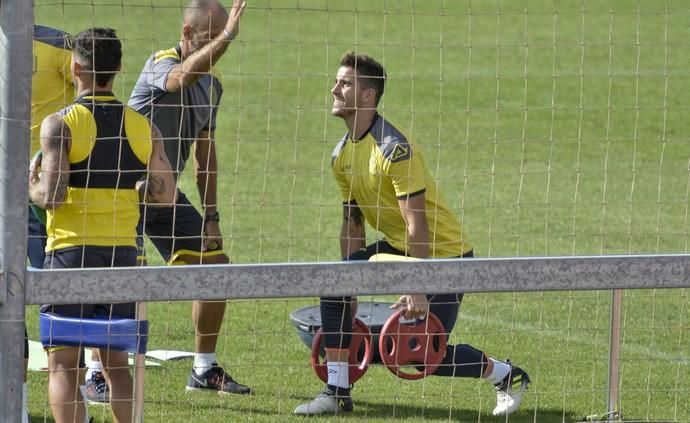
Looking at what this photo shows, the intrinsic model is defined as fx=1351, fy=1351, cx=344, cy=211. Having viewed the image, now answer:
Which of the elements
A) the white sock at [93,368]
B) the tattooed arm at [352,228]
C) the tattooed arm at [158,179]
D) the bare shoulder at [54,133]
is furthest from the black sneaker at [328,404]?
the bare shoulder at [54,133]

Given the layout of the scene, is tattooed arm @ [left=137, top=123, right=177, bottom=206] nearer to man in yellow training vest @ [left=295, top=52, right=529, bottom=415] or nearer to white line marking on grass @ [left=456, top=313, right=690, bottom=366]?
man in yellow training vest @ [left=295, top=52, right=529, bottom=415]

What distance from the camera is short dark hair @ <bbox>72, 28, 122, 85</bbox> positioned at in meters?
5.81

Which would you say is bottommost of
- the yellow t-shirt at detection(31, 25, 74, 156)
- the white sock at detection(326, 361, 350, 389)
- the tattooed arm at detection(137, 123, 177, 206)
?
the white sock at detection(326, 361, 350, 389)

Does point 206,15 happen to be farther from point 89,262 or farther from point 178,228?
point 89,262

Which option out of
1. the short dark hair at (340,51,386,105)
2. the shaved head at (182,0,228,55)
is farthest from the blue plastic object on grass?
the short dark hair at (340,51,386,105)

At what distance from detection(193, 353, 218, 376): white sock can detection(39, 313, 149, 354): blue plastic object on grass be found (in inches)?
76.2

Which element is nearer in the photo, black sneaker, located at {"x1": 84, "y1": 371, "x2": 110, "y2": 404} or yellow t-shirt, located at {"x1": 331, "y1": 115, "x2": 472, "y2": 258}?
yellow t-shirt, located at {"x1": 331, "y1": 115, "x2": 472, "y2": 258}

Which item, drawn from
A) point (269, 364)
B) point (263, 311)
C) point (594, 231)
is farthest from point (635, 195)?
point (269, 364)

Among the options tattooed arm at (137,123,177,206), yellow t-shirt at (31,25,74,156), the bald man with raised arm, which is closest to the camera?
tattooed arm at (137,123,177,206)

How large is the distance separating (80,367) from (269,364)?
2085 millimetres

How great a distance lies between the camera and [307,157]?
16656mm

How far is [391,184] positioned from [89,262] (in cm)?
181

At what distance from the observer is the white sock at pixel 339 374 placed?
705 cm

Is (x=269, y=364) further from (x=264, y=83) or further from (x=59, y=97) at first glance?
(x=264, y=83)
